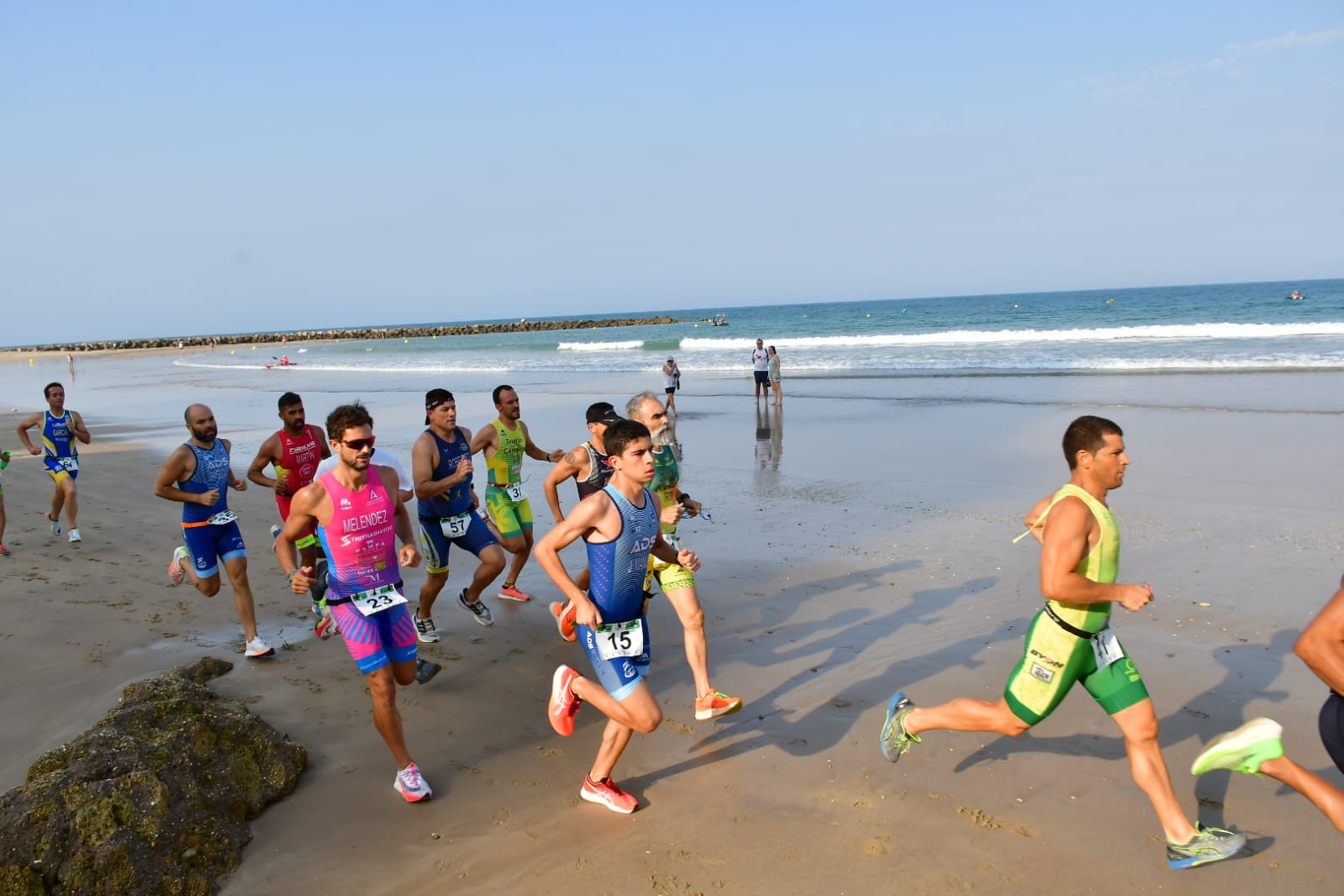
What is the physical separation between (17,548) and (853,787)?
9606 millimetres

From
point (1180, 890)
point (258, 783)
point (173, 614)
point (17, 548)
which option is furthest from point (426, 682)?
point (17, 548)

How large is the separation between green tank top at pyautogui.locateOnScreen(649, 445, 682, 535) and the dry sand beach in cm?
117

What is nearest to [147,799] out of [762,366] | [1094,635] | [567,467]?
[567,467]

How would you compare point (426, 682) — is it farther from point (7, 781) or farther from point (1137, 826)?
point (1137, 826)

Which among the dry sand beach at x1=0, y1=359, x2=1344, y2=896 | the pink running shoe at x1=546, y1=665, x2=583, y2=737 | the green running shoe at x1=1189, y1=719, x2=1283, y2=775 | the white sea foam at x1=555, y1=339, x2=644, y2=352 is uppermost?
the white sea foam at x1=555, y1=339, x2=644, y2=352

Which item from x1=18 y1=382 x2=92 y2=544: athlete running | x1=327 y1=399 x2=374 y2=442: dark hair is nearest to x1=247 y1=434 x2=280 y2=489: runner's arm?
x1=327 y1=399 x2=374 y2=442: dark hair

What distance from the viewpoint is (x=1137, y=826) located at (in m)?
4.05

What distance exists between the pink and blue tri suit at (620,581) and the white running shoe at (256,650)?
10.5 feet

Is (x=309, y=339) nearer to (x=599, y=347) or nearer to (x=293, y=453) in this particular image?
(x=599, y=347)

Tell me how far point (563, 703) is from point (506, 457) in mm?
3489

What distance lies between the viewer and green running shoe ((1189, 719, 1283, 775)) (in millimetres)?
3326

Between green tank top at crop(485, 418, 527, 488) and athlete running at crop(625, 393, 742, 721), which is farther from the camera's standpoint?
green tank top at crop(485, 418, 527, 488)

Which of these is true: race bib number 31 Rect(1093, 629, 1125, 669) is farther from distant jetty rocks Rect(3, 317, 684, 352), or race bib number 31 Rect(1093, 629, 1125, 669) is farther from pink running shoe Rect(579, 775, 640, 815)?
distant jetty rocks Rect(3, 317, 684, 352)

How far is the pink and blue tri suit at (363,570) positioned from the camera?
14.8ft
